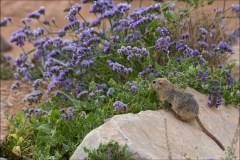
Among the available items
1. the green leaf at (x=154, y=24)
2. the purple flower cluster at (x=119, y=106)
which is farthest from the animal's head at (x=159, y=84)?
the green leaf at (x=154, y=24)

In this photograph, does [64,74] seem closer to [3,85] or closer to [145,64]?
[145,64]

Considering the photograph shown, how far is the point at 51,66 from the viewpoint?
534 centimetres

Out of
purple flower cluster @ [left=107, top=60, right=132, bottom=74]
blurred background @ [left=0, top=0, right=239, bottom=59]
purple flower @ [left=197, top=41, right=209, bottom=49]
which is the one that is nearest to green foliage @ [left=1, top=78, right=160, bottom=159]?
purple flower cluster @ [left=107, top=60, right=132, bottom=74]

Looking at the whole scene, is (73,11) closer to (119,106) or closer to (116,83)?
(116,83)

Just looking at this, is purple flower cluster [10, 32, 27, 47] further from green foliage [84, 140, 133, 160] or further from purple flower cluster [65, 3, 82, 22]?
green foliage [84, 140, 133, 160]

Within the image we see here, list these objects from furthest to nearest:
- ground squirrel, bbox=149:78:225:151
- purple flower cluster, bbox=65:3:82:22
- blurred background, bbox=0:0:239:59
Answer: blurred background, bbox=0:0:239:59
purple flower cluster, bbox=65:3:82:22
ground squirrel, bbox=149:78:225:151

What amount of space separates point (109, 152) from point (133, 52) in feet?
4.40

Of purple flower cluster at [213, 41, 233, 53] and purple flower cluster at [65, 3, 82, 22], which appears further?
purple flower cluster at [65, 3, 82, 22]

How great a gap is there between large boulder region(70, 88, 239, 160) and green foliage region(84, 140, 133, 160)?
0.15 ft

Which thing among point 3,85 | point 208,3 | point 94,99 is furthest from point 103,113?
point 3,85

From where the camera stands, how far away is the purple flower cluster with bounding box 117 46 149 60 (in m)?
4.61

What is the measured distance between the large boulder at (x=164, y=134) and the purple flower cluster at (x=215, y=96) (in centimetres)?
6

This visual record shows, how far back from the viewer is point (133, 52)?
4656mm

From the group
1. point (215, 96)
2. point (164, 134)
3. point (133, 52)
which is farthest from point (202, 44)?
point (164, 134)
